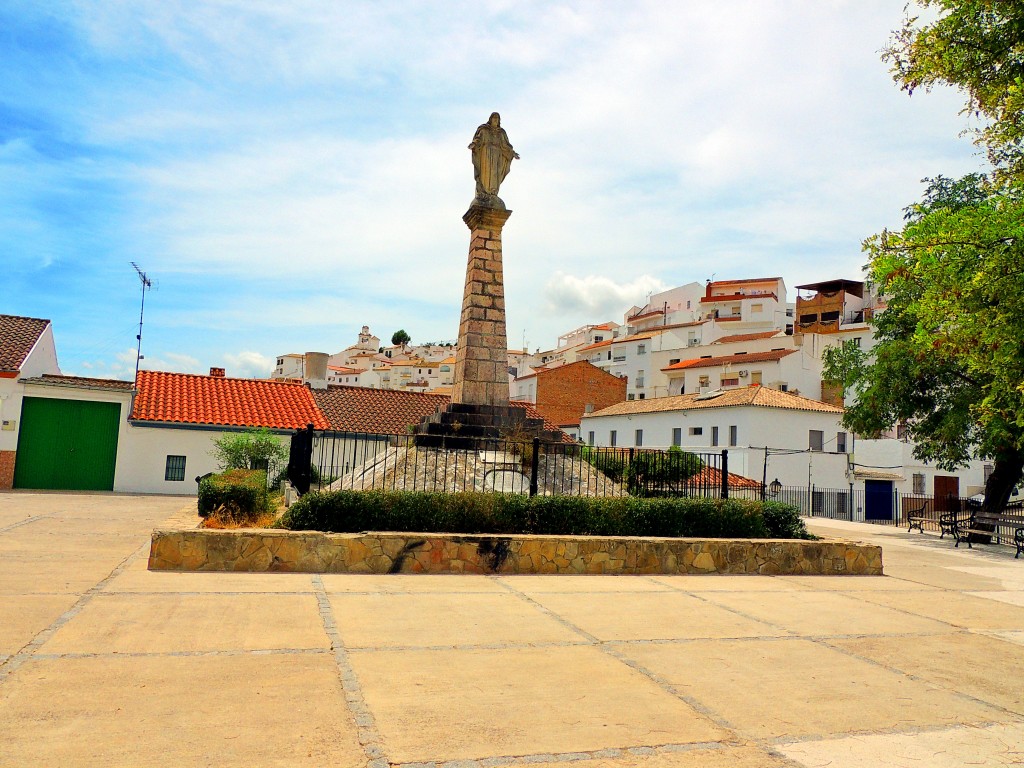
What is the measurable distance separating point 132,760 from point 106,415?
21355mm

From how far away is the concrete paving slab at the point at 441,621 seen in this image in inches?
242

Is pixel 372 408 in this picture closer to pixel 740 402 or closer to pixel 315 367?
pixel 315 367

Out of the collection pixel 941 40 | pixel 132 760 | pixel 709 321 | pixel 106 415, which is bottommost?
pixel 132 760

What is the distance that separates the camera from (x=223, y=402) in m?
25.0

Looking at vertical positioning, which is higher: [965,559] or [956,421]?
[956,421]

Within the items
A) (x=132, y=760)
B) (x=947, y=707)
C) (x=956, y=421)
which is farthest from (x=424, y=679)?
(x=956, y=421)

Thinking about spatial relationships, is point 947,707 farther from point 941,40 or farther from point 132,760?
point 941,40

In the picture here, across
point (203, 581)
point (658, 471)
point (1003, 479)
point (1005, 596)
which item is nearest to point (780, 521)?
point (658, 471)

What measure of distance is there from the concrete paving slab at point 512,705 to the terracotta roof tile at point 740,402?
31.5m

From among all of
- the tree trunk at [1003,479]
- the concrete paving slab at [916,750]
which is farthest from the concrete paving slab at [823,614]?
the tree trunk at [1003,479]

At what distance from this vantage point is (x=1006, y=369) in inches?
299

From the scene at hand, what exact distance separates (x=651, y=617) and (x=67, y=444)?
65.9 ft

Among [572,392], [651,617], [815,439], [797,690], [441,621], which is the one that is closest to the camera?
[797,690]

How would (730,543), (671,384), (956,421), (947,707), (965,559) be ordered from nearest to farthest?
(947,707) < (730,543) < (965,559) < (956,421) < (671,384)
